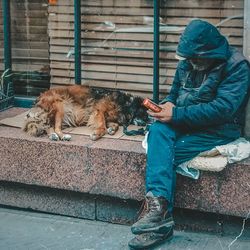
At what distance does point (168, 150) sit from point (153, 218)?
511 millimetres

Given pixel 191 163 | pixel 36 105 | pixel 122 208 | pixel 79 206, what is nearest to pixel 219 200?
pixel 191 163

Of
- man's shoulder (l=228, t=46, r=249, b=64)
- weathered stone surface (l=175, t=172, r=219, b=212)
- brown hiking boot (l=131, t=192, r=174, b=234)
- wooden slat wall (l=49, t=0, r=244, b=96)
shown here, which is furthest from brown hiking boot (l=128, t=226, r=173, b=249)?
wooden slat wall (l=49, t=0, r=244, b=96)

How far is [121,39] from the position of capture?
657cm

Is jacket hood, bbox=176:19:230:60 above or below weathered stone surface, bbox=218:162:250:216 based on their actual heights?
above

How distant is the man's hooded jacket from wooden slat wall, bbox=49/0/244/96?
842mm

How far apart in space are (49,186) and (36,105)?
80 cm

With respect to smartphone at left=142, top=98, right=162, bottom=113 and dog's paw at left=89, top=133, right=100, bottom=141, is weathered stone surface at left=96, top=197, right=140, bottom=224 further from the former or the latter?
smartphone at left=142, top=98, right=162, bottom=113

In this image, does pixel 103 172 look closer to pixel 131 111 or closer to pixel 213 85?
pixel 131 111

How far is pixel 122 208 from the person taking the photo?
19.4ft

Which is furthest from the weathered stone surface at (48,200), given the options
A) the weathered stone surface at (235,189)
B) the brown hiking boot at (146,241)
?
the weathered stone surface at (235,189)

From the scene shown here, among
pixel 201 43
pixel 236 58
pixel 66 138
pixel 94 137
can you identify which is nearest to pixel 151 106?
pixel 201 43

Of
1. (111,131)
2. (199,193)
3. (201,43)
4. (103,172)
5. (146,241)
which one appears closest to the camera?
(201,43)

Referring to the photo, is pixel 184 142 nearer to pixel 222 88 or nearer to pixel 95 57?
pixel 222 88

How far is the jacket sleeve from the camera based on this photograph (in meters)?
5.20
